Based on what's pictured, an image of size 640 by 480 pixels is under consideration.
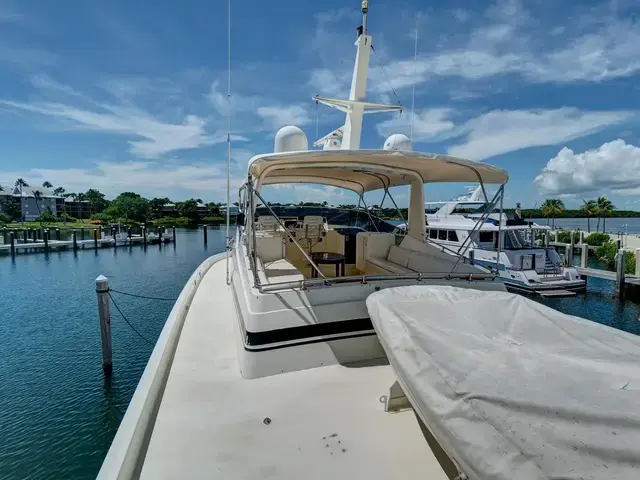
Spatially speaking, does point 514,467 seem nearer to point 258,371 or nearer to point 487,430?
point 487,430

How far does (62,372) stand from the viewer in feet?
26.9

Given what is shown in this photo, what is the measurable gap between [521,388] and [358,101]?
6.23 metres

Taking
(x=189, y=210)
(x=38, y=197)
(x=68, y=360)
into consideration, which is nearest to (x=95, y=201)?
(x=38, y=197)

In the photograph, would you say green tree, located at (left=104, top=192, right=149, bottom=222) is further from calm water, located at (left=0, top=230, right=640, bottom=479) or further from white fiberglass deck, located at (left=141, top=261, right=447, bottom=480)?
white fiberglass deck, located at (left=141, top=261, right=447, bottom=480)

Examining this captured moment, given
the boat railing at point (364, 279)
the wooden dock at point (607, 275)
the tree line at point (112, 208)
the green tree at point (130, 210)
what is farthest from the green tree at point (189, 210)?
the boat railing at point (364, 279)

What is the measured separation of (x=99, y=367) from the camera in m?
8.42

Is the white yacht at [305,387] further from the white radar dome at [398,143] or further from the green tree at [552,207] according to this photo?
the green tree at [552,207]

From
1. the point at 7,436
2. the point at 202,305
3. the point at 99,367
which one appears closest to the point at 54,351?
the point at 99,367

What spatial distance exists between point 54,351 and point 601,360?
39.4 feet

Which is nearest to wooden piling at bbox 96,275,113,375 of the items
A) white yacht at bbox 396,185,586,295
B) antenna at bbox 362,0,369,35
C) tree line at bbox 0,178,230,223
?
antenna at bbox 362,0,369,35

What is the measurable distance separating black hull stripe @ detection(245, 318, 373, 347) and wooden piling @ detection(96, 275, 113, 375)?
5759 millimetres

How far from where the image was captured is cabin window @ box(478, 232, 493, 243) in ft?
59.0

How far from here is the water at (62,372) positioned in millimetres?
5578

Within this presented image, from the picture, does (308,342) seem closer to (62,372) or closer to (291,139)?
(291,139)
